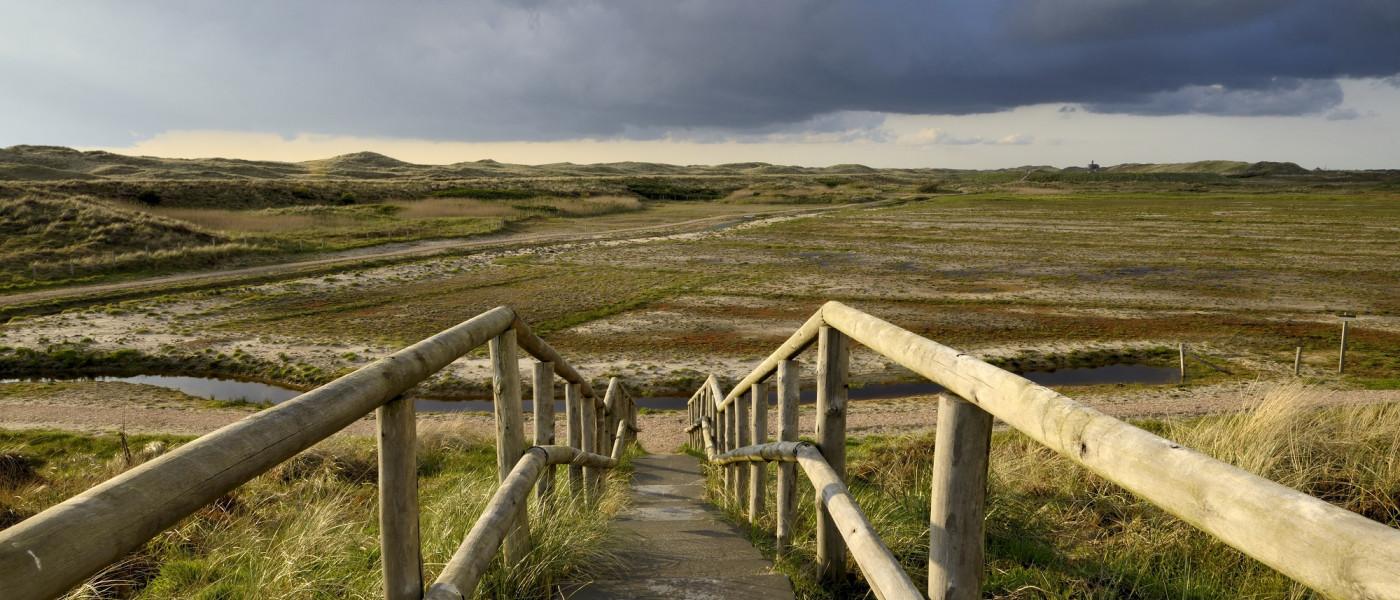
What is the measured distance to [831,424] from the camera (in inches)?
123

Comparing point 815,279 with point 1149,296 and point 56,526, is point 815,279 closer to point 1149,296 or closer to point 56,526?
point 1149,296

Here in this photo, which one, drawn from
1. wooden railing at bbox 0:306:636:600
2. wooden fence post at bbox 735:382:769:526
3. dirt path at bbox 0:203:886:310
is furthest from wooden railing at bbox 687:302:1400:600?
dirt path at bbox 0:203:886:310

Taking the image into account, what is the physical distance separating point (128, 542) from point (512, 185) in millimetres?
94689

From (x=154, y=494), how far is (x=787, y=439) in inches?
118

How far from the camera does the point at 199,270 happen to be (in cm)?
3038

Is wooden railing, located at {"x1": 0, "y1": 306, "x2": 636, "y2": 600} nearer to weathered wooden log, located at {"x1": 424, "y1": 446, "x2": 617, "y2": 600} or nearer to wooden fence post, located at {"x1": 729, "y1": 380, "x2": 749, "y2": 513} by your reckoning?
weathered wooden log, located at {"x1": 424, "y1": 446, "x2": 617, "y2": 600}

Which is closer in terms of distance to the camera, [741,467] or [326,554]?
[326,554]

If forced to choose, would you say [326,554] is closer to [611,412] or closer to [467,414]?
[611,412]

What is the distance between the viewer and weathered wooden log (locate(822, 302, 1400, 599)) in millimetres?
940

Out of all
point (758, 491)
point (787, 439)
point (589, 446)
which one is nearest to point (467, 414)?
point (589, 446)

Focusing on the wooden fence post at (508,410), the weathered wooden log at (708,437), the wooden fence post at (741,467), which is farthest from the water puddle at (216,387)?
the wooden fence post at (508,410)

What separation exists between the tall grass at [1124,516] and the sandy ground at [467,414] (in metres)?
7.03

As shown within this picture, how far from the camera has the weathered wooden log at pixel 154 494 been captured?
980 mm

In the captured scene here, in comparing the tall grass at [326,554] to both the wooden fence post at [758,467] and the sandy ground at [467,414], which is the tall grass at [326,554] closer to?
the wooden fence post at [758,467]
